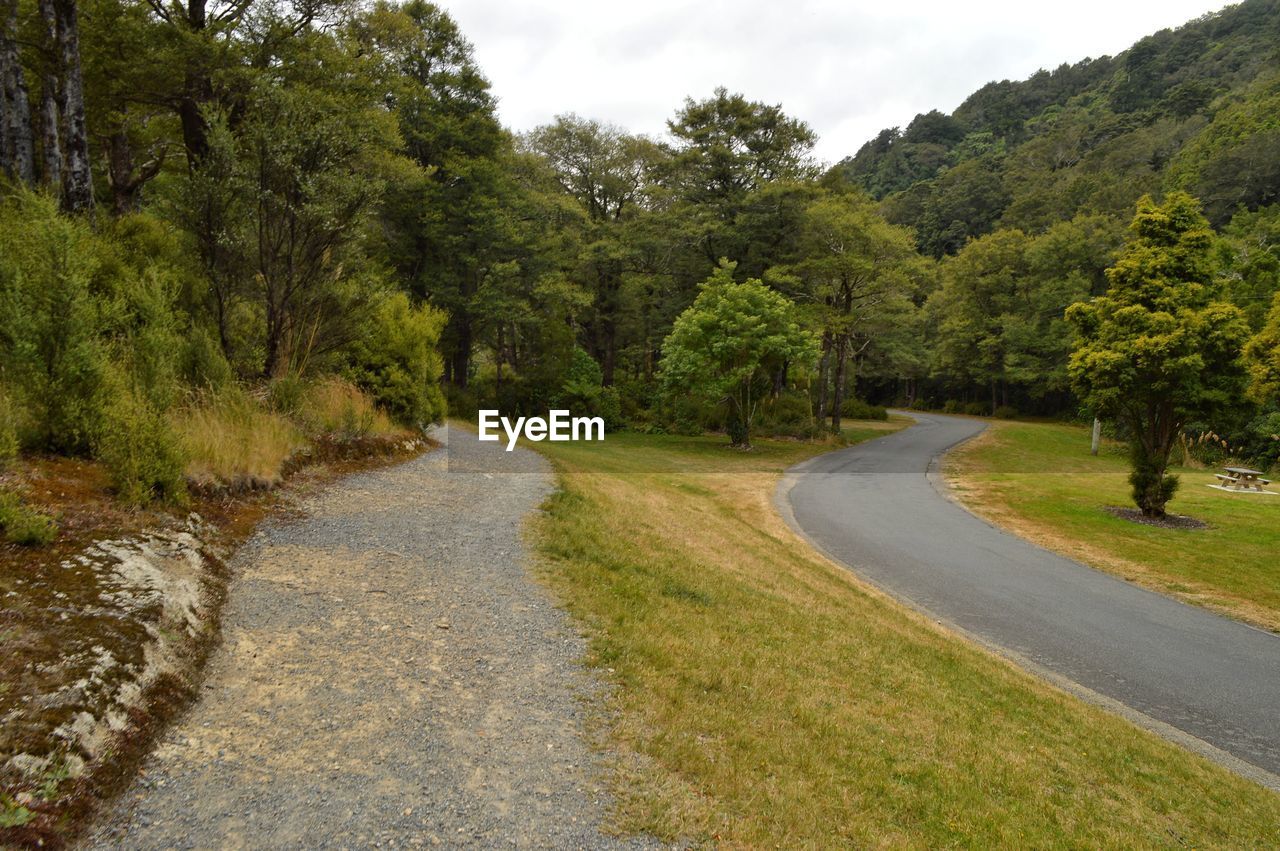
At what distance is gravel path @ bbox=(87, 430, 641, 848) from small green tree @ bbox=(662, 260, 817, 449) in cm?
1744

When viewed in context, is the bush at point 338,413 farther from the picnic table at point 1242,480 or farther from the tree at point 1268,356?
the picnic table at point 1242,480

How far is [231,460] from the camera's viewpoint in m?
6.96

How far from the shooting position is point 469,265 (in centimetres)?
2619

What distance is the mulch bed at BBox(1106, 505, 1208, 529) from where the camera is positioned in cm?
1388

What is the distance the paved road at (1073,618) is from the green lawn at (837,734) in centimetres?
110

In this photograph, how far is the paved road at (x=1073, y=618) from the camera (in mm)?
6625

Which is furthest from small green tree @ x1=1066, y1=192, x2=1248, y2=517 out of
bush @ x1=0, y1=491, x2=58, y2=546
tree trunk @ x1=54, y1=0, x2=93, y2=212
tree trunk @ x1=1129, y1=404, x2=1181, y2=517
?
tree trunk @ x1=54, y1=0, x2=93, y2=212

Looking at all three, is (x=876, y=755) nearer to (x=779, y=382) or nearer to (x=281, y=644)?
(x=281, y=644)

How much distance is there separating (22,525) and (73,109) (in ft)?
30.6

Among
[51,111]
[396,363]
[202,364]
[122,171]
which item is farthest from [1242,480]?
[122,171]

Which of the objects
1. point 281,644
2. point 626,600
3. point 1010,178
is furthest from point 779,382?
point 1010,178

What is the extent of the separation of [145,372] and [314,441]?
3.17m

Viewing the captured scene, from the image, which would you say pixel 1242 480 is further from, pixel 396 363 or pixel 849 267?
pixel 396 363

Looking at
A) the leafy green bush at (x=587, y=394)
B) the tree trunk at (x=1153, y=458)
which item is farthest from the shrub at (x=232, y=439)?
the leafy green bush at (x=587, y=394)
